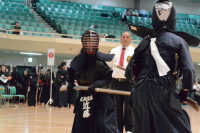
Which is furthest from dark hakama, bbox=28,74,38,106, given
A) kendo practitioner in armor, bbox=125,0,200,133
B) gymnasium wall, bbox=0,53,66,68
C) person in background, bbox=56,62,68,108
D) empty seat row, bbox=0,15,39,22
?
kendo practitioner in armor, bbox=125,0,200,133

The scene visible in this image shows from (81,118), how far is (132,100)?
1302mm

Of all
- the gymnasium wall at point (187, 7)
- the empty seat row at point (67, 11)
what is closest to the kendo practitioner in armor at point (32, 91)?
the empty seat row at point (67, 11)

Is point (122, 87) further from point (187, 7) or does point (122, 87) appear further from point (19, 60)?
point (187, 7)

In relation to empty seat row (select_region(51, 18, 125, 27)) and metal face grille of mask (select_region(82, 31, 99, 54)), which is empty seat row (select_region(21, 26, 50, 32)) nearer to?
empty seat row (select_region(51, 18, 125, 27))

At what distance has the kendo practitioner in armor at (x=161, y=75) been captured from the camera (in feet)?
10.7

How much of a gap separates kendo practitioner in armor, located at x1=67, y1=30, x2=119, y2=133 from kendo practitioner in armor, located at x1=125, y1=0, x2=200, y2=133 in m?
1.08

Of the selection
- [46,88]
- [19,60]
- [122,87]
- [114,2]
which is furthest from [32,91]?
[114,2]

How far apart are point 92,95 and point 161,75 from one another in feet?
5.01

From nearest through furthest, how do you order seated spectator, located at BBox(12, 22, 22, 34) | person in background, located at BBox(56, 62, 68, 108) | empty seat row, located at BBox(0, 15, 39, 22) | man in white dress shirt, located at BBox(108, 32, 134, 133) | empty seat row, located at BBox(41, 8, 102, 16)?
man in white dress shirt, located at BBox(108, 32, 134, 133) < person in background, located at BBox(56, 62, 68, 108) < seated spectator, located at BBox(12, 22, 22, 34) < empty seat row, located at BBox(0, 15, 39, 22) < empty seat row, located at BBox(41, 8, 102, 16)

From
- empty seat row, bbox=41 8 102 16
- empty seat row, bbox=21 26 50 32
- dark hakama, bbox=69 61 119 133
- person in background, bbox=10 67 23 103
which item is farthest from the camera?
empty seat row, bbox=41 8 102 16

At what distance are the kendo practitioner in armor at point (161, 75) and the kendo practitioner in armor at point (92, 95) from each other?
1.08 metres

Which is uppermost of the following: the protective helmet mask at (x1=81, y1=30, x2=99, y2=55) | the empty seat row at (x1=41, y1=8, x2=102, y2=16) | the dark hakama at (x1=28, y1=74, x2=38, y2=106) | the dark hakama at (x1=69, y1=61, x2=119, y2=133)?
the empty seat row at (x1=41, y1=8, x2=102, y2=16)

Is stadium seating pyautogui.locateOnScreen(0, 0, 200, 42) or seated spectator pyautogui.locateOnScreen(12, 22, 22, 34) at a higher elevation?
stadium seating pyautogui.locateOnScreen(0, 0, 200, 42)

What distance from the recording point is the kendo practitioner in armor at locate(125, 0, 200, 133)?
3266 millimetres
